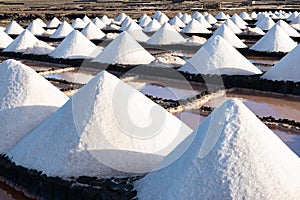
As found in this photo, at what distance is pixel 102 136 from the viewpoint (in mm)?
6621

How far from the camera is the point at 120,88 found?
7.29m

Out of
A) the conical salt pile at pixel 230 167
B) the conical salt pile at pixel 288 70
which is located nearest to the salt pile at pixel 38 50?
the conical salt pile at pixel 288 70

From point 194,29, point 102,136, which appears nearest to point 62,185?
point 102,136

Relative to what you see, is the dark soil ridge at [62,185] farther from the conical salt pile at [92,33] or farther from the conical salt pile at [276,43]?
the conical salt pile at [92,33]

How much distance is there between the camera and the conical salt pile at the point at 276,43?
17.8m

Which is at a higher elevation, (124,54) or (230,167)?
(230,167)

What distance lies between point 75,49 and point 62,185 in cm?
1178

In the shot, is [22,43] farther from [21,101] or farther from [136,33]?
[21,101]

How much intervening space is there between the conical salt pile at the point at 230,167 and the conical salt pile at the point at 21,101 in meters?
2.95

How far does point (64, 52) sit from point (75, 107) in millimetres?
10600

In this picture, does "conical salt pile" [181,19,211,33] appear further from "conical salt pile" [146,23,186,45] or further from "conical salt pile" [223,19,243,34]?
"conical salt pile" [146,23,186,45]

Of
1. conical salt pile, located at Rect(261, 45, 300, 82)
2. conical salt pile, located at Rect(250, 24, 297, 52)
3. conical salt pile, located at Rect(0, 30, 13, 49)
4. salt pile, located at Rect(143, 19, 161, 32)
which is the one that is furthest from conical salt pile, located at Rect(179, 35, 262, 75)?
salt pile, located at Rect(143, 19, 161, 32)

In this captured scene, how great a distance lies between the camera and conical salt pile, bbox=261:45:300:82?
1246cm

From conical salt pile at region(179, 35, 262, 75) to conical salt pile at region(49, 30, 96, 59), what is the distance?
15.4 ft
